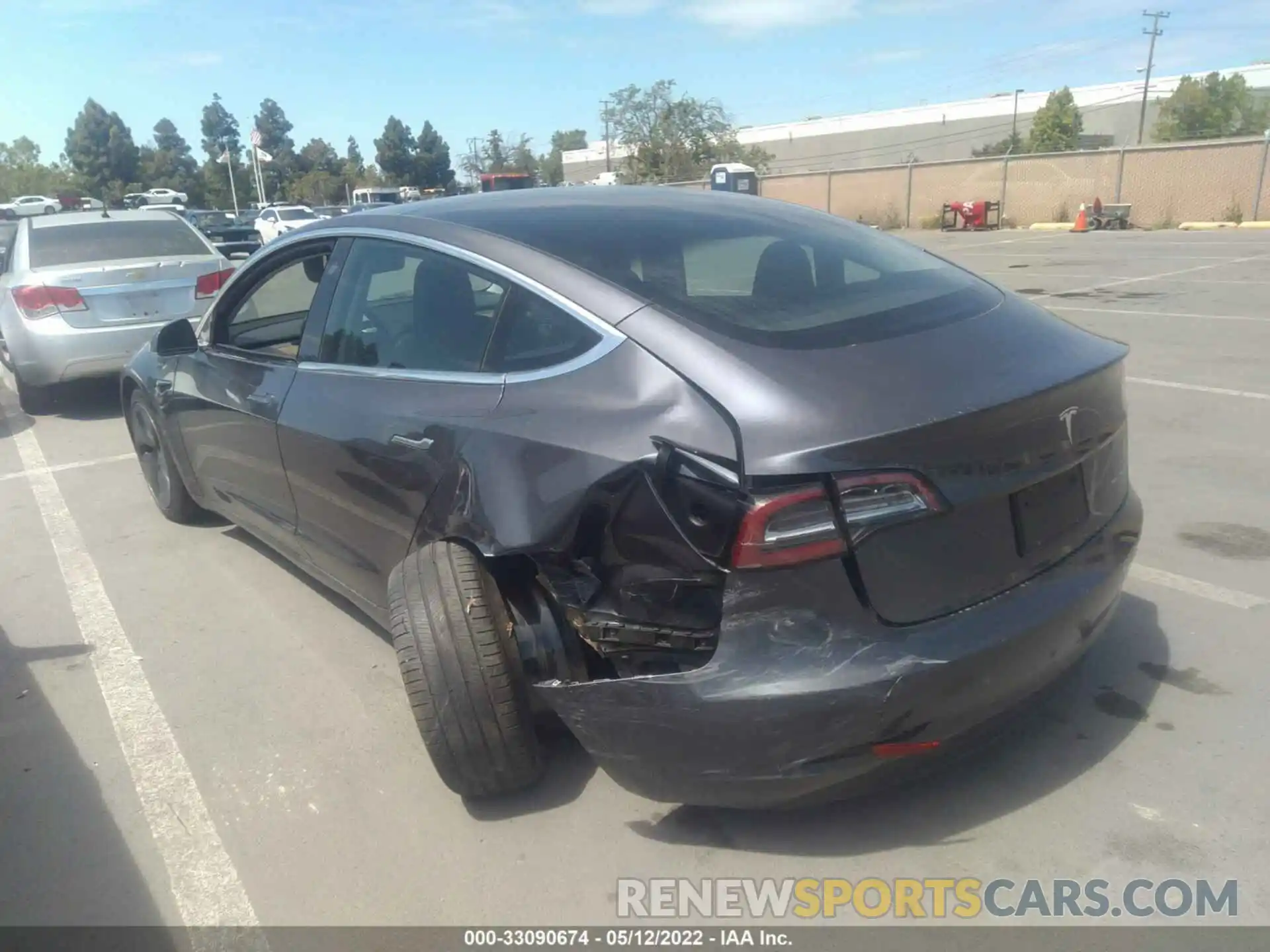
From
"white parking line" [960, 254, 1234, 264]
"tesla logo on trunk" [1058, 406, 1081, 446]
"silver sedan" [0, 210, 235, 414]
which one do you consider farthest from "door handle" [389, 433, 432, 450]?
"white parking line" [960, 254, 1234, 264]

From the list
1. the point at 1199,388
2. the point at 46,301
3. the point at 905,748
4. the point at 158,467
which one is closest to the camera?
the point at 905,748

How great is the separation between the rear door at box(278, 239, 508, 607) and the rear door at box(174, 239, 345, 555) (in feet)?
0.56

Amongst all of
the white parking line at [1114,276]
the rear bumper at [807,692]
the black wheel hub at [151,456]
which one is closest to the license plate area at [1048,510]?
the rear bumper at [807,692]

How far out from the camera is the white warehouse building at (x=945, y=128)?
3447 inches

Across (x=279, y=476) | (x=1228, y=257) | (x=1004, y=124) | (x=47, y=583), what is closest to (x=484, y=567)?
(x=279, y=476)

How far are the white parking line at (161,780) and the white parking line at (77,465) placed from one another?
2008 mm

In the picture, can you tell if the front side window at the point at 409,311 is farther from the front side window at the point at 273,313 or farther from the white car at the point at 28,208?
the white car at the point at 28,208

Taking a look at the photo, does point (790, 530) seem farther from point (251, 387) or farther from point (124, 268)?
point (124, 268)

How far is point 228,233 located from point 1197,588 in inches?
949

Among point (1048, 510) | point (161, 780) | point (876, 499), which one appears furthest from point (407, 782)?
point (1048, 510)

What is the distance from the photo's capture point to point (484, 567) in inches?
112

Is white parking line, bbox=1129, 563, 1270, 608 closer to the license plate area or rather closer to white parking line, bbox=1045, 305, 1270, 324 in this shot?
the license plate area

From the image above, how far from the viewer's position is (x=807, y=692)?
2.29 metres

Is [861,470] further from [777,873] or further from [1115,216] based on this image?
[1115,216]
